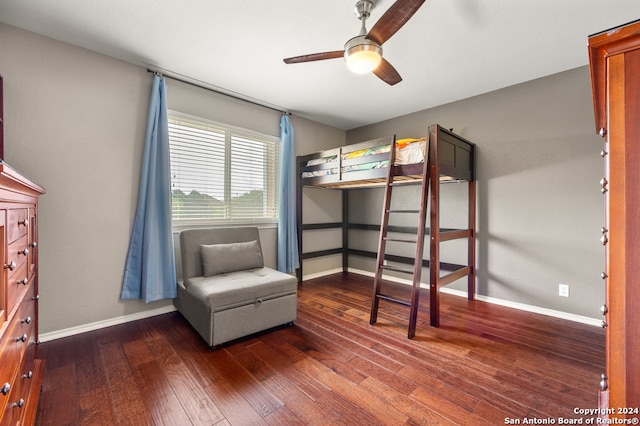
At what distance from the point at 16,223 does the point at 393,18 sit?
208 centimetres

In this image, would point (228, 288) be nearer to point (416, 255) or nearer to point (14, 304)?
point (14, 304)

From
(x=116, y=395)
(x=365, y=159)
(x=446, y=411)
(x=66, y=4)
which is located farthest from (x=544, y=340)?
(x=66, y=4)

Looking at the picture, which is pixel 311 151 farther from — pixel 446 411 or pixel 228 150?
pixel 446 411

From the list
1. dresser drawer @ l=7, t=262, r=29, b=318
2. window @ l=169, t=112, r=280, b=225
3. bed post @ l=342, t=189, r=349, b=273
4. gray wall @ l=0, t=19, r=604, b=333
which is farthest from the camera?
bed post @ l=342, t=189, r=349, b=273

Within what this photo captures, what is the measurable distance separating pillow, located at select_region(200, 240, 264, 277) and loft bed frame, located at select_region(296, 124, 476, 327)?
1156 mm

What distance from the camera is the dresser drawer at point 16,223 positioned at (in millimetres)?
1000

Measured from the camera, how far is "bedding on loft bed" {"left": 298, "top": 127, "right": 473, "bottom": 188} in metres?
2.67

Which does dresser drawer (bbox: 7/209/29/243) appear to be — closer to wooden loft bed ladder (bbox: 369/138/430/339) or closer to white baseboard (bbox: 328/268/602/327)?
wooden loft bed ladder (bbox: 369/138/430/339)

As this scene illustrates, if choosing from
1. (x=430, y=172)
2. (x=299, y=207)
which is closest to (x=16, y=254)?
(x=430, y=172)

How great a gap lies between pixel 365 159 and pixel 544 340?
2244 millimetres

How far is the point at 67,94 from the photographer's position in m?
2.28

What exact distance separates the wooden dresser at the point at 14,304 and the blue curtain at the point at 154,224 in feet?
3.76

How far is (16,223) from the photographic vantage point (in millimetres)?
1114

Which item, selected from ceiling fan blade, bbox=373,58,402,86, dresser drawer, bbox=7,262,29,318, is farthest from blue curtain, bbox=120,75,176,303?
ceiling fan blade, bbox=373,58,402,86
